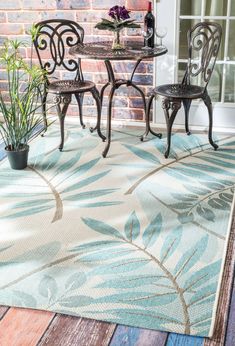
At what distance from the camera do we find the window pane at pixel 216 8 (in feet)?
11.6

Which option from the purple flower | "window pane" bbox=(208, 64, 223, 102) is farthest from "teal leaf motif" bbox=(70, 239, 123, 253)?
"window pane" bbox=(208, 64, 223, 102)

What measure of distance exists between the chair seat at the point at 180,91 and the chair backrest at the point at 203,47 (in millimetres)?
71

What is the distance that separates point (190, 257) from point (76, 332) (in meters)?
0.66

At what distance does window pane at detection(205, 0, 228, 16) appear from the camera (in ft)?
11.6

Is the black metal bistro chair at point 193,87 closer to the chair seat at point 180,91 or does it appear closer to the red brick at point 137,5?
the chair seat at point 180,91

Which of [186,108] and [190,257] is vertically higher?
[186,108]

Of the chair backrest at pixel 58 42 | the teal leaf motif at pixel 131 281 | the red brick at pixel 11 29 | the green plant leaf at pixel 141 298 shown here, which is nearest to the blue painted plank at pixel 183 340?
the green plant leaf at pixel 141 298

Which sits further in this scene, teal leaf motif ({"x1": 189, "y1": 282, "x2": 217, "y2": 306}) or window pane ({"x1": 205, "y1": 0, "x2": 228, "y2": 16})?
window pane ({"x1": 205, "y1": 0, "x2": 228, "y2": 16})

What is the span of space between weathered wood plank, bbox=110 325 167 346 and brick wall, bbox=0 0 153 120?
2337 mm

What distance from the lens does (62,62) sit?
144 inches

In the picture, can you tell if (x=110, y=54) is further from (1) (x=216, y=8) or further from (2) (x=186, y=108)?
(1) (x=216, y=8)

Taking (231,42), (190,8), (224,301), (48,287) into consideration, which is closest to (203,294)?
(224,301)

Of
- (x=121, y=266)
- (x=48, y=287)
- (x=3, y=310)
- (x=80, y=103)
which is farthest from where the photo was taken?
(x=80, y=103)

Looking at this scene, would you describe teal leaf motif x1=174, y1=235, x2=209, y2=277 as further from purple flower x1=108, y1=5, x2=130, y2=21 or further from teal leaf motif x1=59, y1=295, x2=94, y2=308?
purple flower x1=108, y1=5, x2=130, y2=21
